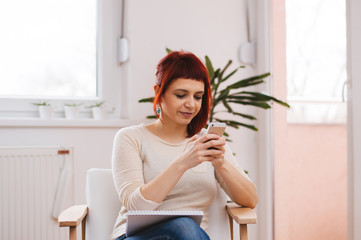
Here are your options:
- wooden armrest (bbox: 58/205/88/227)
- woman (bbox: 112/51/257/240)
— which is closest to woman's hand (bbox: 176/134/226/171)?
woman (bbox: 112/51/257/240)

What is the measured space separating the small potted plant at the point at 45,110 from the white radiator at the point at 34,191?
0.21 m

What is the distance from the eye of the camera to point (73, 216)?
147cm

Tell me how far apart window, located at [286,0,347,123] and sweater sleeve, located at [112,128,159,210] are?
1.27m

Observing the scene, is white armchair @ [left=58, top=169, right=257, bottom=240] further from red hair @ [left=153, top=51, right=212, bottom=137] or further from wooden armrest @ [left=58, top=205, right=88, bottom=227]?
red hair @ [left=153, top=51, right=212, bottom=137]

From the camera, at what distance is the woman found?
4.42 feet

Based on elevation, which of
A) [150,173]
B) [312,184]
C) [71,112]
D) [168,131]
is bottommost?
[312,184]

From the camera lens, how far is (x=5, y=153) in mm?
2143

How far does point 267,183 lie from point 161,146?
131cm

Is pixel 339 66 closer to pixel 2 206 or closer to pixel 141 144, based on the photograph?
pixel 141 144

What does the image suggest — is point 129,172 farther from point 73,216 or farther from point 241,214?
point 241,214

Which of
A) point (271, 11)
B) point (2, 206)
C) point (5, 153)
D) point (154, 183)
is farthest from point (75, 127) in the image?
point (271, 11)

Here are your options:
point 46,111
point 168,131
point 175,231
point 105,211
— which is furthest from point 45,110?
point 175,231

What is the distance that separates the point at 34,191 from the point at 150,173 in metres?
1.01

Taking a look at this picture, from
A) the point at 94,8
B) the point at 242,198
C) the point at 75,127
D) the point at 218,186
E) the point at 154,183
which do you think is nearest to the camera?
the point at 154,183
